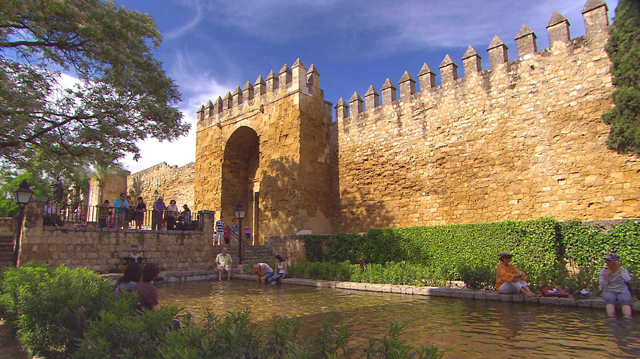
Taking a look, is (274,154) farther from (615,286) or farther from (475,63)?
(615,286)

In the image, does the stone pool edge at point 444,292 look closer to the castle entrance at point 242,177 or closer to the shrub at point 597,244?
the shrub at point 597,244

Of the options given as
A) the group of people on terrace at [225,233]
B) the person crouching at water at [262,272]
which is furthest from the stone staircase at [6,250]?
the group of people on terrace at [225,233]

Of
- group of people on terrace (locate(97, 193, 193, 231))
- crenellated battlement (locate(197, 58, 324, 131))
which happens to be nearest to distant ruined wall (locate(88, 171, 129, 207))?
crenellated battlement (locate(197, 58, 324, 131))

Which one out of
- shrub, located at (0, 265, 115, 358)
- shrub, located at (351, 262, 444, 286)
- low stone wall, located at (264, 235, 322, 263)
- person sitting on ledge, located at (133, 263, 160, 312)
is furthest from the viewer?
low stone wall, located at (264, 235, 322, 263)

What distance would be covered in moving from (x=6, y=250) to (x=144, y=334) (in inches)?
469

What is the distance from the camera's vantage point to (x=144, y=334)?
273 centimetres

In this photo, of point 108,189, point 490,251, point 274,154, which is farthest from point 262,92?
point 108,189

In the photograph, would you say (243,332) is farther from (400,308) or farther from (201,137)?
(201,137)

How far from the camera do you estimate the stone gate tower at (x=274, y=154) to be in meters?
15.7

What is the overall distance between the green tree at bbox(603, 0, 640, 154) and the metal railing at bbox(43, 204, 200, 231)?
507 inches

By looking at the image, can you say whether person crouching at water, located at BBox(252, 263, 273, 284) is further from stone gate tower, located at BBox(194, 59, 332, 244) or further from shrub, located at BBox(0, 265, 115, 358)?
shrub, located at BBox(0, 265, 115, 358)

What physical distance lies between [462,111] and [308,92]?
6.50m

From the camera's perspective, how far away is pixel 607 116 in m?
9.38

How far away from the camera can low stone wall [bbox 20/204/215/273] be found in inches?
395
